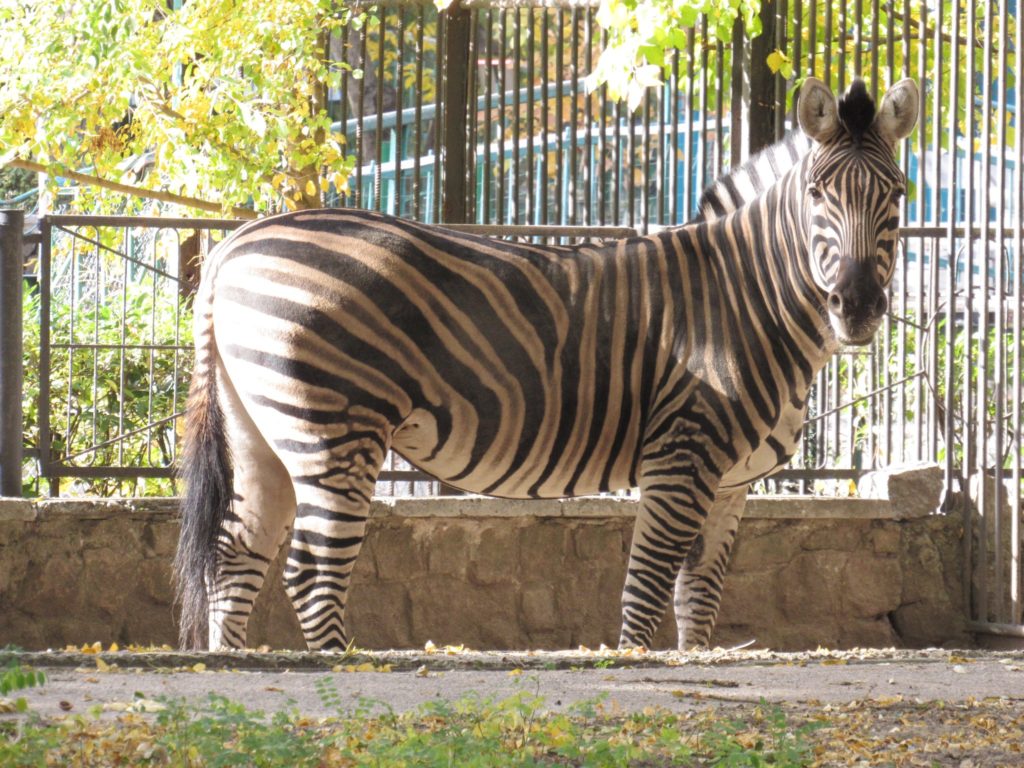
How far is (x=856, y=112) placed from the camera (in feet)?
19.7

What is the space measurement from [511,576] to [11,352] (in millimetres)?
2888

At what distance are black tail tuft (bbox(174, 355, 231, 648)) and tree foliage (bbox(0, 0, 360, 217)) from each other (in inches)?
131

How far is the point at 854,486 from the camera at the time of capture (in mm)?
8523

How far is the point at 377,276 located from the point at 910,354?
500cm

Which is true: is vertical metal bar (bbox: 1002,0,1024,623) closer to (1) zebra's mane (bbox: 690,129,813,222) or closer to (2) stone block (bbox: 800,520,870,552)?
(2) stone block (bbox: 800,520,870,552)

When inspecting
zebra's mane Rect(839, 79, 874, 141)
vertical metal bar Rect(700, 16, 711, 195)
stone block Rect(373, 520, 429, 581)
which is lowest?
stone block Rect(373, 520, 429, 581)

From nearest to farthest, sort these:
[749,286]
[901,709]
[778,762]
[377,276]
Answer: [778,762] < [901,709] < [377,276] < [749,286]

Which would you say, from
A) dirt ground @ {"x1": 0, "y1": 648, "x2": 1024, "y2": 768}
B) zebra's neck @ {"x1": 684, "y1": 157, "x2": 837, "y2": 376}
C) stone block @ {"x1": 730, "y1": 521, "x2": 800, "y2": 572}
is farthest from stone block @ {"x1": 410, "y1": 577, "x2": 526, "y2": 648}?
zebra's neck @ {"x1": 684, "y1": 157, "x2": 837, "y2": 376}

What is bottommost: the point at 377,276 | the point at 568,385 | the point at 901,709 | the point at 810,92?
the point at 901,709

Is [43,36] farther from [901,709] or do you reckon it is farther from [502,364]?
[901,709]

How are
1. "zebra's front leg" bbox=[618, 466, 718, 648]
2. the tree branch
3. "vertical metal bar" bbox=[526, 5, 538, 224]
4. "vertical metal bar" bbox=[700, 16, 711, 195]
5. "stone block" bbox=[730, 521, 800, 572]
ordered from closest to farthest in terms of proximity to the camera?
"zebra's front leg" bbox=[618, 466, 718, 648]
"stone block" bbox=[730, 521, 800, 572]
"vertical metal bar" bbox=[700, 16, 711, 195]
"vertical metal bar" bbox=[526, 5, 538, 224]
the tree branch

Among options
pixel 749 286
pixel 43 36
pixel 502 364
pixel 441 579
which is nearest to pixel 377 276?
pixel 502 364

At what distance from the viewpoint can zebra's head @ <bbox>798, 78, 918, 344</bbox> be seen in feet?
18.7

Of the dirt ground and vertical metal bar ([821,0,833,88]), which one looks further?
vertical metal bar ([821,0,833,88])
